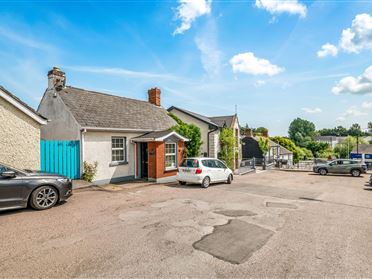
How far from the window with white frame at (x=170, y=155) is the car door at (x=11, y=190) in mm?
8727

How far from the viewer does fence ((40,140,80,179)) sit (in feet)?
36.6

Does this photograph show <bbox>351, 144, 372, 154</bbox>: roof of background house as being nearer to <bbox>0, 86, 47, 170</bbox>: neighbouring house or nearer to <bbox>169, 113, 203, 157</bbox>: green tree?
<bbox>169, 113, 203, 157</bbox>: green tree

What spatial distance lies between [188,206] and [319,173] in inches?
800

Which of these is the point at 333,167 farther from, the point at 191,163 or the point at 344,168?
the point at 191,163

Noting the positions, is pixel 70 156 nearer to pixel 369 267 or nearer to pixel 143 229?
pixel 143 229

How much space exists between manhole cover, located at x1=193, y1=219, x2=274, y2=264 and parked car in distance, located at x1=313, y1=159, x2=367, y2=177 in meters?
20.7

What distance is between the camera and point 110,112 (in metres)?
15.0

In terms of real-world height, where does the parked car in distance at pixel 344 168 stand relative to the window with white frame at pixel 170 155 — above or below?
below

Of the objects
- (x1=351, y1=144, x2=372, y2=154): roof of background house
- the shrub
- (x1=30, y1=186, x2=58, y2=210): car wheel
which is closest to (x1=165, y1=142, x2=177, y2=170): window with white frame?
the shrub

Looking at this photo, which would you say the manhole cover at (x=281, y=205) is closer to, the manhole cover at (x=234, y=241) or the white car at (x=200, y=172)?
the manhole cover at (x=234, y=241)

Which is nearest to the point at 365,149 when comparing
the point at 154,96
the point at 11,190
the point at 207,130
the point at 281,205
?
the point at 207,130

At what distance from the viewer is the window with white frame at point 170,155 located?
15.1 m

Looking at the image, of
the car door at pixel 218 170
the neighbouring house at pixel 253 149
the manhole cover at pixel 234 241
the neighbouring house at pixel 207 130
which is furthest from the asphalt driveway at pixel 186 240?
the neighbouring house at pixel 253 149

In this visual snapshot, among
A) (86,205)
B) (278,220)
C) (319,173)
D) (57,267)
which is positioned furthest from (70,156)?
(319,173)
